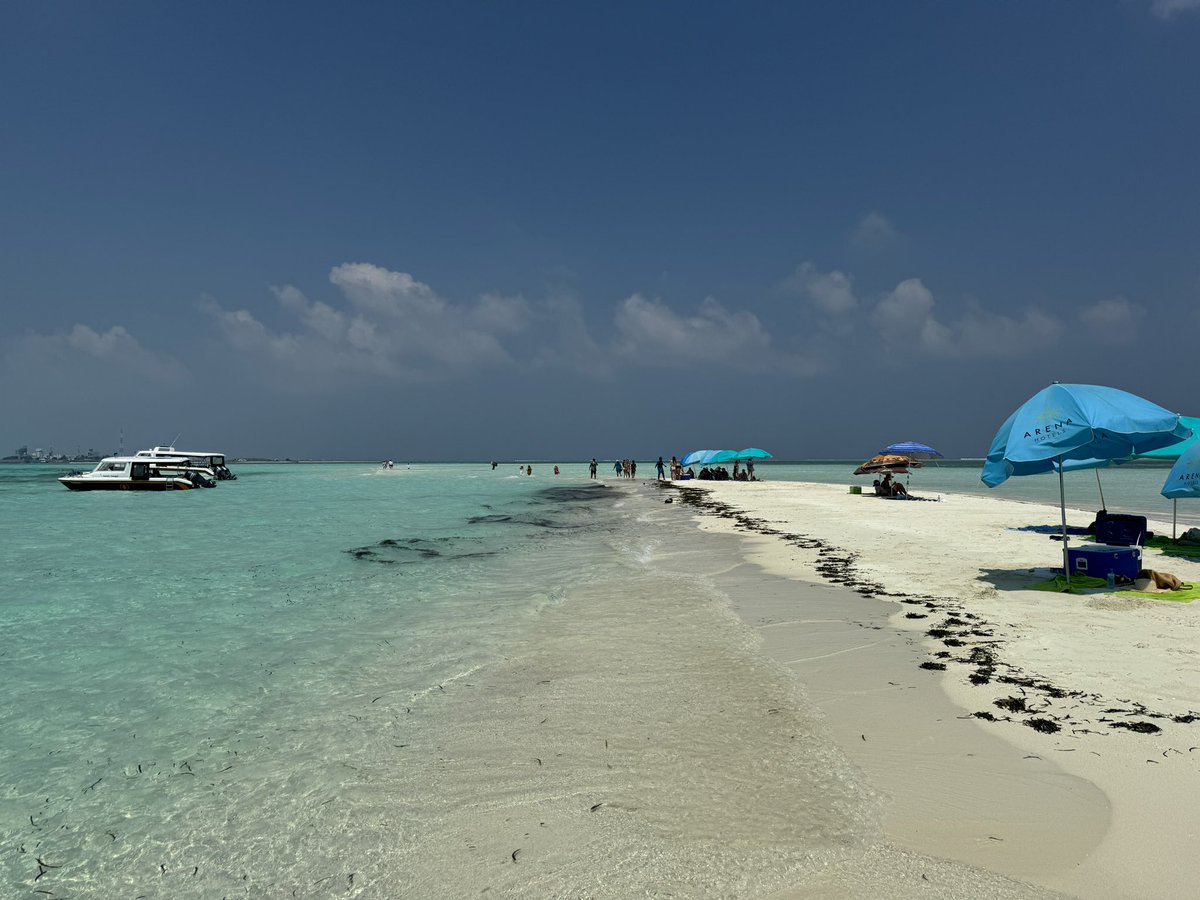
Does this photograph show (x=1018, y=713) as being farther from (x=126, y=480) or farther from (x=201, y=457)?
(x=201, y=457)

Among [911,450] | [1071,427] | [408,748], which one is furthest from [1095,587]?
[911,450]

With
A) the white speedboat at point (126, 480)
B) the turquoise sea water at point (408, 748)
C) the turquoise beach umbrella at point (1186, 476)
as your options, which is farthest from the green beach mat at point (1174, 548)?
the white speedboat at point (126, 480)

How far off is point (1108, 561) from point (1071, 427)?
2.97 meters

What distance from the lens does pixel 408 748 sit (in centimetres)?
526

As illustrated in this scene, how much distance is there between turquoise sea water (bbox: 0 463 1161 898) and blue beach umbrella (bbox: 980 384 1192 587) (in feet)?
16.8

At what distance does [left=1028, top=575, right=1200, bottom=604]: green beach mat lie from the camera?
930 centimetres

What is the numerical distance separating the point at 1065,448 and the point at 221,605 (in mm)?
14082

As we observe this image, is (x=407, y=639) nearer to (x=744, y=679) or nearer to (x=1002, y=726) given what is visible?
(x=744, y=679)

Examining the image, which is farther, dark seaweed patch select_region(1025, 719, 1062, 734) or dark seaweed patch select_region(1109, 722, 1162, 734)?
dark seaweed patch select_region(1025, 719, 1062, 734)

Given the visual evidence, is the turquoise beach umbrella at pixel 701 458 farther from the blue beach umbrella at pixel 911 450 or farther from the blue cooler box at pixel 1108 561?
the blue cooler box at pixel 1108 561

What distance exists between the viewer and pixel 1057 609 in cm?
905

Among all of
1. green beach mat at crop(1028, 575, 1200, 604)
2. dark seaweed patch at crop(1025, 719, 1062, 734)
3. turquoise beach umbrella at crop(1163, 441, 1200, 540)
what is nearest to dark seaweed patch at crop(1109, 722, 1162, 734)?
dark seaweed patch at crop(1025, 719, 1062, 734)

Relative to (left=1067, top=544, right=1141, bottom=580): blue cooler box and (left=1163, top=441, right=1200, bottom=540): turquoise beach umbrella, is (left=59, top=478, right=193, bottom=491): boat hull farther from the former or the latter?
(left=1163, top=441, right=1200, bottom=540): turquoise beach umbrella

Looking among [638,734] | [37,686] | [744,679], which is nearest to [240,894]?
[638,734]
